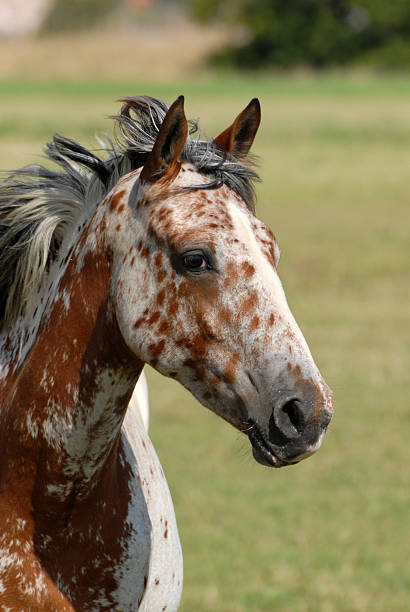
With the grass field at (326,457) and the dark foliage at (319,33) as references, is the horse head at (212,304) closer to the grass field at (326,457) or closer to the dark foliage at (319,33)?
the grass field at (326,457)

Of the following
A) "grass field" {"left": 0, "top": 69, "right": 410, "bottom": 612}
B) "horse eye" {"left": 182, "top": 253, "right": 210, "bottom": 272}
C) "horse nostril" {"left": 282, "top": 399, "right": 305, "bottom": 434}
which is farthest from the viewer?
"grass field" {"left": 0, "top": 69, "right": 410, "bottom": 612}

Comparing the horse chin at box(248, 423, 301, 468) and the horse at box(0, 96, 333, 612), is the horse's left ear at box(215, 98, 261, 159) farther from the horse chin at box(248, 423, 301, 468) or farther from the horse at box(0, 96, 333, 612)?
the horse chin at box(248, 423, 301, 468)

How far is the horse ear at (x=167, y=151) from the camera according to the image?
7.74ft

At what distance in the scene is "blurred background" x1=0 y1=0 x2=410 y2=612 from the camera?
17.2 feet

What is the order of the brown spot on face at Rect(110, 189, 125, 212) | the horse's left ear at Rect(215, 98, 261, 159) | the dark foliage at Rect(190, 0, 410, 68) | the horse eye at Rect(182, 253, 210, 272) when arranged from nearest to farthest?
the horse eye at Rect(182, 253, 210, 272) < the brown spot on face at Rect(110, 189, 125, 212) < the horse's left ear at Rect(215, 98, 261, 159) < the dark foliage at Rect(190, 0, 410, 68)

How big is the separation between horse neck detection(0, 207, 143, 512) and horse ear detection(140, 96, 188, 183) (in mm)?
227

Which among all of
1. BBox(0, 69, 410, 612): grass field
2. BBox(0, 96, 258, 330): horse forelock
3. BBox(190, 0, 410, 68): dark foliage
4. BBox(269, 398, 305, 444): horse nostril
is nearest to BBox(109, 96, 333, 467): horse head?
BBox(269, 398, 305, 444): horse nostril

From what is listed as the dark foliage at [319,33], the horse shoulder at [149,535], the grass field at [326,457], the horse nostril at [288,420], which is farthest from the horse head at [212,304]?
the dark foliage at [319,33]

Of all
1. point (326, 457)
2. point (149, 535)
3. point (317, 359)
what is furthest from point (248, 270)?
point (317, 359)

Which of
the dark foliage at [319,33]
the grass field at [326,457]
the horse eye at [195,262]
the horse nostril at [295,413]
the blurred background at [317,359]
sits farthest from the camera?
the dark foliage at [319,33]

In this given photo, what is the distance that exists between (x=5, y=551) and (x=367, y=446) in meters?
5.06

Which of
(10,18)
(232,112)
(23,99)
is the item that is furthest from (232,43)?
(10,18)

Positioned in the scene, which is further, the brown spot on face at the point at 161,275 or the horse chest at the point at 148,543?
the horse chest at the point at 148,543

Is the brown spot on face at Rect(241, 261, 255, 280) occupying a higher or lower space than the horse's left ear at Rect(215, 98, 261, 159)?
lower
